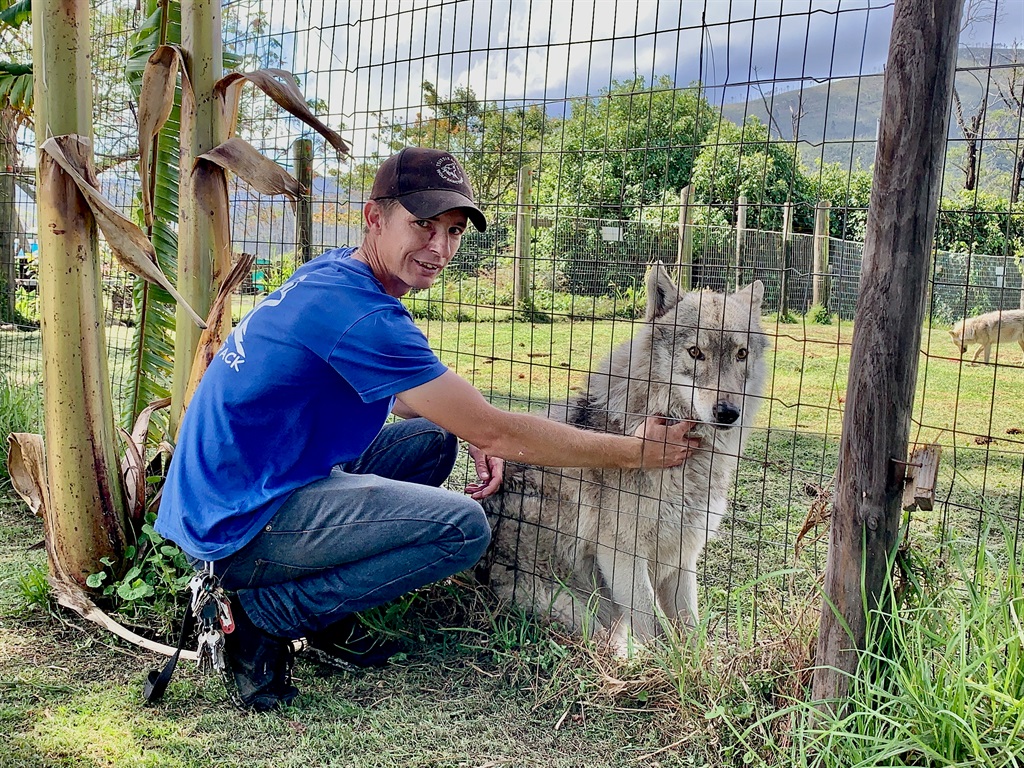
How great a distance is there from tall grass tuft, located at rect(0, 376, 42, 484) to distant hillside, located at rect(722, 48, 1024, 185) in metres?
5.17

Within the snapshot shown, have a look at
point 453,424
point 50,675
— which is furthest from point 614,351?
point 50,675

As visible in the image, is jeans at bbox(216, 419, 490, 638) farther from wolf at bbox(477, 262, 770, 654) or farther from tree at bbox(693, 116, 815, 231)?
tree at bbox(693, 116, 815, 231)

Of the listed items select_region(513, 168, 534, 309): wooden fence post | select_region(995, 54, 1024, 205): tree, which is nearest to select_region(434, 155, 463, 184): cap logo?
select_region(513, 168, 534, 309): wooden fence post

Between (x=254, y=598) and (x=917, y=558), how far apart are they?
2.35m

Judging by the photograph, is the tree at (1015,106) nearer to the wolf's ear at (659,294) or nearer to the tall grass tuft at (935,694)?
the tall grass tuft at (935,694)

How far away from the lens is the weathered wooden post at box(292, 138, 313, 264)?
4.21 metres

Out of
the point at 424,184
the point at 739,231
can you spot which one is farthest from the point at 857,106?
the point at 424,184

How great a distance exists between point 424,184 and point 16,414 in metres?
4.35

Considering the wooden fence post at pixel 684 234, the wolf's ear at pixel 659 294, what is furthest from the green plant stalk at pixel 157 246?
the wooden fence post at pixel 684 234

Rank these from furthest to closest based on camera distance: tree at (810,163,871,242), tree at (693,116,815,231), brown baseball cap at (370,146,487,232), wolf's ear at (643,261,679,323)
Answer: wolf's ear at (643,261,679,323), brown baseball cap at (370,146,487,232), tree at (693,116,815,231), tree at (810,163,871,242)

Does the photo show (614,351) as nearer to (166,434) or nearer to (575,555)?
(575,555)

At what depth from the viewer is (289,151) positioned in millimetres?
4527

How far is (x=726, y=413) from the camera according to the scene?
3.22m

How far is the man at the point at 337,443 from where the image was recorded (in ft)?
9.07
